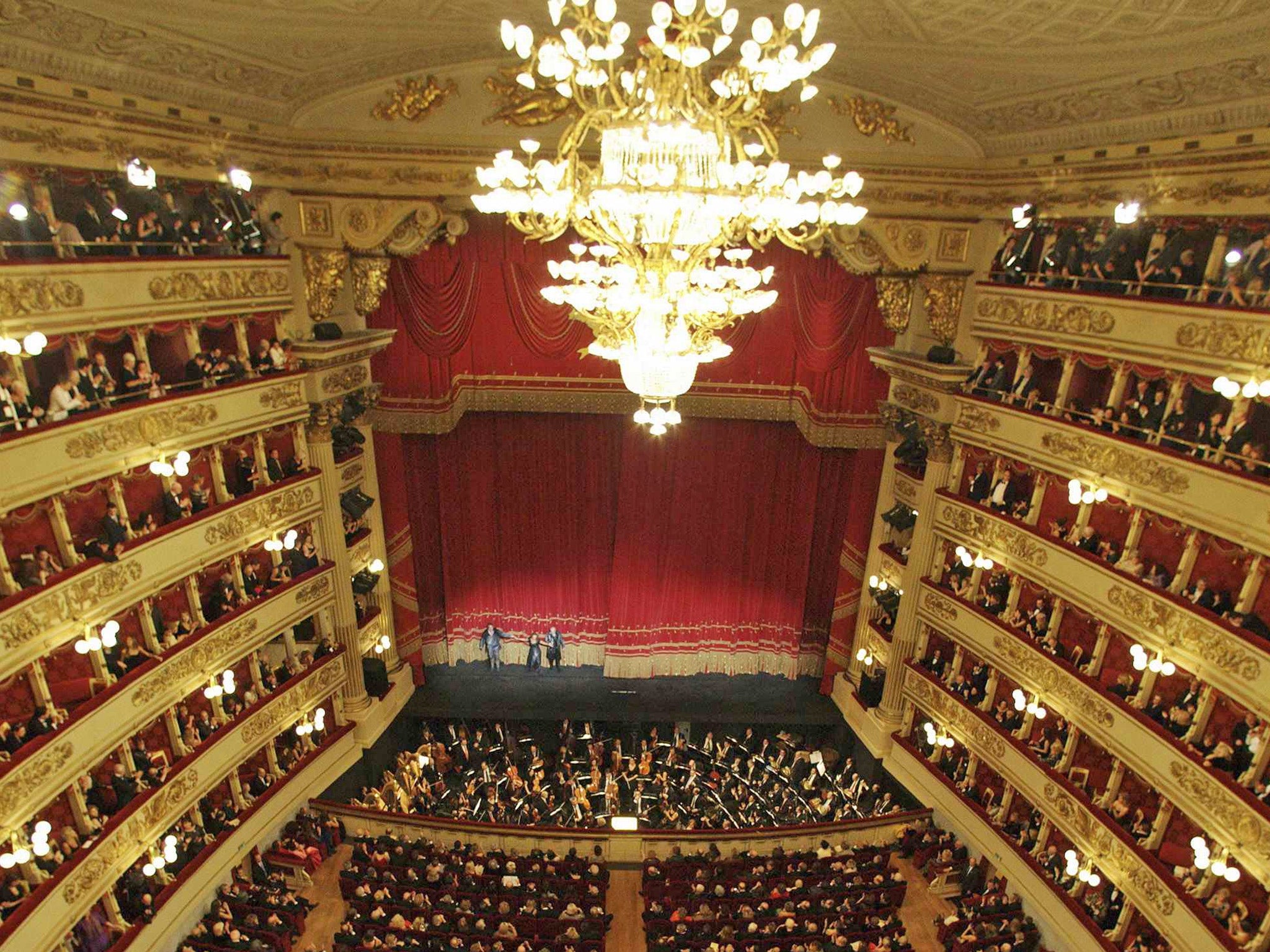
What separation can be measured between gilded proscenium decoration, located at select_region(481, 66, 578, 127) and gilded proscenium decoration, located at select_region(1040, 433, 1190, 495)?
7275 mm

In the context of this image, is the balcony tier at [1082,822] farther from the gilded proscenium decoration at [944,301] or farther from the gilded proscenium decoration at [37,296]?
the gilded proscenium decoration at [37,296]

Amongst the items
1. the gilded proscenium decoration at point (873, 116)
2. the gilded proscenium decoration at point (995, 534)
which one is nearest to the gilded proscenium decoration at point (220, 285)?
the gilded proscenium decoration at point (873, 116)

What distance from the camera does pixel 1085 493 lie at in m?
10.2

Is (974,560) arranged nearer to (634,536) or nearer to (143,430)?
(634,536)

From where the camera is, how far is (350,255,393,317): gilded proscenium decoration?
1202 cm

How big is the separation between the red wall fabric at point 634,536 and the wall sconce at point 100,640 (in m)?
5.08

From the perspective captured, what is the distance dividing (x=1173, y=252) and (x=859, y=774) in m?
8.95

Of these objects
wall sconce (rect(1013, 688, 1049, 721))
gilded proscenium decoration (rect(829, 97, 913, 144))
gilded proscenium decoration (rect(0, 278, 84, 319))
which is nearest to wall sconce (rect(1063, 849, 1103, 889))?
→ wall sconce (rect(1013, 688, 1049, 721))

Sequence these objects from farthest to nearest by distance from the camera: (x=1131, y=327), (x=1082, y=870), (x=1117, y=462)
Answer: (x=1082, y=870)
(x=1117, y=462)
(x=1131, y=327)

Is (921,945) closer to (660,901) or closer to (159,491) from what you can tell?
Result: (660,901)

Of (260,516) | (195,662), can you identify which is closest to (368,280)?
(260,516)

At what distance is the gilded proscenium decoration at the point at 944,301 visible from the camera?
39.4ft

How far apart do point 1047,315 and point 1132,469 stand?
7.36 ft

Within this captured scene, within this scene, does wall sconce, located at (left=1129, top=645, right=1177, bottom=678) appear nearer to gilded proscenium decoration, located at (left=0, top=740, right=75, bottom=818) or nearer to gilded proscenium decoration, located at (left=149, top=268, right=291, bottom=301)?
gilded proscenium decoration, located at (left=149, top=268, right=291, bottom=301)
